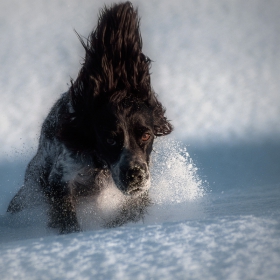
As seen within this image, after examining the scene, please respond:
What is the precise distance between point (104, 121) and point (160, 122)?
79 centimetres

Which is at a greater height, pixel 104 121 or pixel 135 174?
pixel 104 121

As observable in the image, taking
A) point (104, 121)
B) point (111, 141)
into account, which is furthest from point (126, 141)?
point (104, 121)

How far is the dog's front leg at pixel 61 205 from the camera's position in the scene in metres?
3.39

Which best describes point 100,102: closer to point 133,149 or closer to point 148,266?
point 133,149

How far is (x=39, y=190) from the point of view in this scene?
4.11m

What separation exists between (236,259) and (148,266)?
14.9 inches

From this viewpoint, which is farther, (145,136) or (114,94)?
(114,94)

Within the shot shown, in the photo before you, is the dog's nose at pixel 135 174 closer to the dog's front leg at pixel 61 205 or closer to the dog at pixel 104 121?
the dog at pixel 104 121

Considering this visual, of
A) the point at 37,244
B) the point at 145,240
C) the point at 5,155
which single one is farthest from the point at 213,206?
the point at 5,155

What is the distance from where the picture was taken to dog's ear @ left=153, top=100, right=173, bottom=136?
376 centimetres

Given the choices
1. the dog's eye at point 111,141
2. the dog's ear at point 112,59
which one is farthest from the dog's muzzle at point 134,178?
the dog's ear at point 112,59

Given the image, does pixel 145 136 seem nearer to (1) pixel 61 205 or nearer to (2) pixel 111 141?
(2) pixel 111 141

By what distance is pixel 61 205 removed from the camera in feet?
11.6

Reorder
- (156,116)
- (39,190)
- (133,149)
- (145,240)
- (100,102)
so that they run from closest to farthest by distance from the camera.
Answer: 1. (145,240)
2. (133,149)
3. (100,102)
4. (156,116)
5. (39,190)
